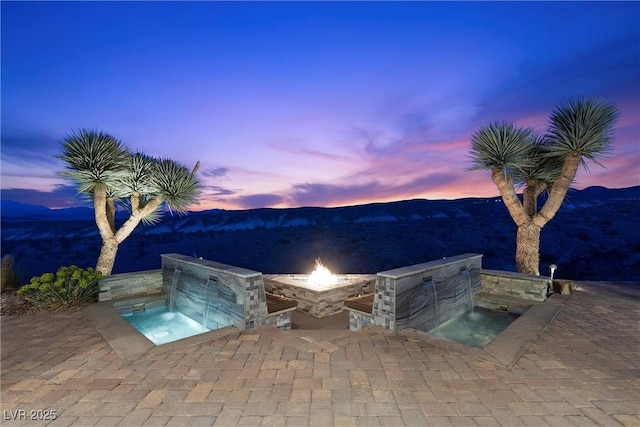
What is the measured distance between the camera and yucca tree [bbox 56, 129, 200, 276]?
296 inches

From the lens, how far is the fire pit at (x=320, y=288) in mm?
7285

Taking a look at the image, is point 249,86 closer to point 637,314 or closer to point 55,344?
point 55,344

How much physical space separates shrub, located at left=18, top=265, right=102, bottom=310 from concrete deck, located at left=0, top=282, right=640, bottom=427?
1.17m

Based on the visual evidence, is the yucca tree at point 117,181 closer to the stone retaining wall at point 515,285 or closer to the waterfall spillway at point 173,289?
the waterfall spillway at point 173,289

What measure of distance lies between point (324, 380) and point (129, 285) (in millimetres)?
6597

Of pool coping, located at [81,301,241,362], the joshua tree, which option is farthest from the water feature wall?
the joshua tree

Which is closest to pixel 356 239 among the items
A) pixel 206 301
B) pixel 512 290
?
pixel 512 290

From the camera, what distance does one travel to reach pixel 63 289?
6.39m

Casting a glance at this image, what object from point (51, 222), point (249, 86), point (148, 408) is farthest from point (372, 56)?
Result: point (51, 222)

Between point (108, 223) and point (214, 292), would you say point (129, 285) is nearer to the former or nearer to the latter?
point (108, 223)

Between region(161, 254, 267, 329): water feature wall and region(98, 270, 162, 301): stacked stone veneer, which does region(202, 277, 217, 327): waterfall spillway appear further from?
region(98, 270, 162, 301): stacked stone veneer

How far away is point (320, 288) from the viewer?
748cm

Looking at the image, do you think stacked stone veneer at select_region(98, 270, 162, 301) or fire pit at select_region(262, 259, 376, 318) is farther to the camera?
fire pit at select_region(262, 259, 376, 318)

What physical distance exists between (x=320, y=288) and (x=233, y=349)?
3479mm
